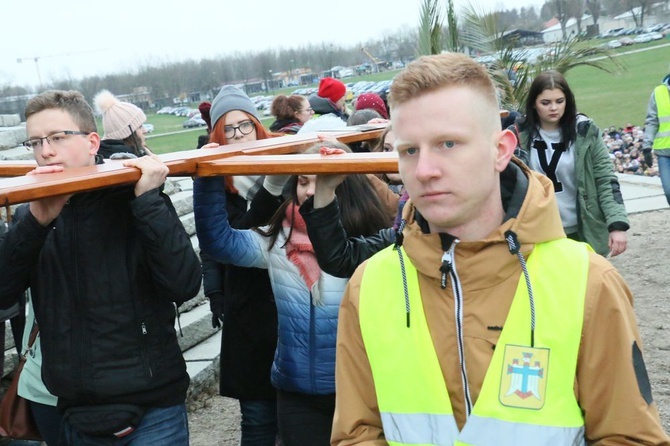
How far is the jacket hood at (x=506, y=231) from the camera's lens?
211 centimetres

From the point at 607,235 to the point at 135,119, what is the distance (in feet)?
11.1

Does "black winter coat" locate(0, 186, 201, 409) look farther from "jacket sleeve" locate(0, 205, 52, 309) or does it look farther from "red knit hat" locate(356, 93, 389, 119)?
"red knit hat" locate(356, 93, 389, 119)

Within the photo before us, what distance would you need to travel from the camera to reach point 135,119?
6.08m

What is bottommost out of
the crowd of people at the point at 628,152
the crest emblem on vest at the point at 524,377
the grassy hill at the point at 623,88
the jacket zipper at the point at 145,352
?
the grassy hill at the point at 623,88

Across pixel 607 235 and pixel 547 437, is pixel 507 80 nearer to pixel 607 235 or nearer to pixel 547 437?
pixel 607 235

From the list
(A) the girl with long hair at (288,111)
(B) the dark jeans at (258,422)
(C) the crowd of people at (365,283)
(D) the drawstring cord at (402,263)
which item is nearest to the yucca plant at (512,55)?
(A) the girl with long hair at (288,111)

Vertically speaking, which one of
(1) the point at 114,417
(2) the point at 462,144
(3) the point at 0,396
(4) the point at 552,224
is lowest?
(3) the point at 0,396

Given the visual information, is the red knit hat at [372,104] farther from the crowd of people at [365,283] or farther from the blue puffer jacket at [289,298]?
the blue puffer jacket at [289,298]

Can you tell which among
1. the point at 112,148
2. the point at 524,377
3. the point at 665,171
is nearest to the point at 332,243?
the point at 524,377

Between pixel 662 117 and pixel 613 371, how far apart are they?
8469 millimetres

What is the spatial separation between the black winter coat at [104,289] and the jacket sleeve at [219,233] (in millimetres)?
530

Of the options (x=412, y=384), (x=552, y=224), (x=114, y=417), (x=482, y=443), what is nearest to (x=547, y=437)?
(x=482, y=443)

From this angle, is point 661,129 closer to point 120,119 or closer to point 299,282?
point 120,119

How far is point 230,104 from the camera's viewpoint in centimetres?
475
